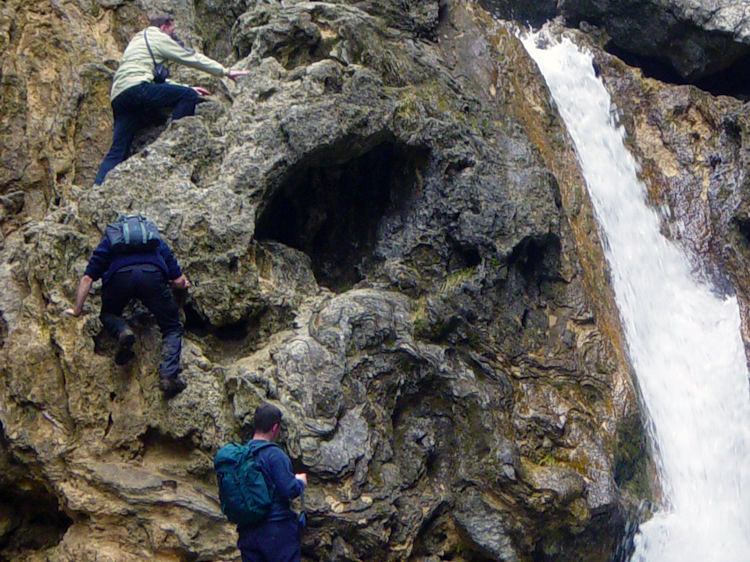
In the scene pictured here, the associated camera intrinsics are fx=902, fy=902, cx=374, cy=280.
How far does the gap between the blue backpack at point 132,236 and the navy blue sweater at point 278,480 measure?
2597mm

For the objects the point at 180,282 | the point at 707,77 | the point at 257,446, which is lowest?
the point at 257,446

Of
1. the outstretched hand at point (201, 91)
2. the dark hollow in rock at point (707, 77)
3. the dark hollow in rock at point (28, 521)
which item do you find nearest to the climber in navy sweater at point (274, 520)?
the dark hollow in rock at point (28, 521)

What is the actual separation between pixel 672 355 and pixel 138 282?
8919 millimetres

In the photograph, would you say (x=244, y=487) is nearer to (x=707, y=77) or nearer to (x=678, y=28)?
(x=678, y=28)

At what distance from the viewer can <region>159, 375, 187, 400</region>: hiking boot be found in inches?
363

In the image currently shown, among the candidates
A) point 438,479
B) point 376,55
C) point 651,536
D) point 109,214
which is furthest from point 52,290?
point 651,536

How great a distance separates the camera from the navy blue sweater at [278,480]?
743 centimetres

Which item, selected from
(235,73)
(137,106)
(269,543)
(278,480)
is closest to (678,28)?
(235,73)

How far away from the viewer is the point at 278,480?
24.4 ft

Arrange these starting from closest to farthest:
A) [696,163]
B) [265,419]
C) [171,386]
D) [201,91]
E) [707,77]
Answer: [265,419] → [171,386] → [201,91] → [696,163] → [707,77]

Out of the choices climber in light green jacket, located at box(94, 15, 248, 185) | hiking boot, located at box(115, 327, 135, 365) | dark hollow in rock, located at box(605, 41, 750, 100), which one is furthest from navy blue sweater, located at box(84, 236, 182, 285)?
dark hollow in rock, located at box(605, 41, 750, 100)

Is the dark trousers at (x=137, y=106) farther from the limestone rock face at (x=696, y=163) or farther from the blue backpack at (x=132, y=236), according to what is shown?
the limestone rock face at (x=696, y=163)

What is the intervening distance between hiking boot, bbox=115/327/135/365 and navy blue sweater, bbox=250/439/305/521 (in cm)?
227

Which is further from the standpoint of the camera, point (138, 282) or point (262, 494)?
point (138, 282)
